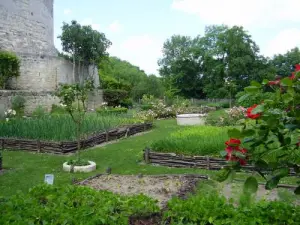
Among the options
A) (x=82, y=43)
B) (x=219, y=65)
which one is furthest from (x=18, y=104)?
(x=219, y=65)

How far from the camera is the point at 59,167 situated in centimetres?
752

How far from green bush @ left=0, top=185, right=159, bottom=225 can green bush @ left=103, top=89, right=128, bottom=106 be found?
22234 mm

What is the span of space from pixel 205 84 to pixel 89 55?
18014 mm

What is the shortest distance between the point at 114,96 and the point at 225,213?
23920mm

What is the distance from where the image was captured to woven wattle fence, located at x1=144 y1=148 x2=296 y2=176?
6949 mm

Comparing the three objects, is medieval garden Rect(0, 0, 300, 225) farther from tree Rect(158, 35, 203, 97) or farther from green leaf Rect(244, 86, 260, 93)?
tree Rect(158, 35, 203, 97)

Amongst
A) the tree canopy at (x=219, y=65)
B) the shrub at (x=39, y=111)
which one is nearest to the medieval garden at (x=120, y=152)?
the shrub at (x=39, y=111)

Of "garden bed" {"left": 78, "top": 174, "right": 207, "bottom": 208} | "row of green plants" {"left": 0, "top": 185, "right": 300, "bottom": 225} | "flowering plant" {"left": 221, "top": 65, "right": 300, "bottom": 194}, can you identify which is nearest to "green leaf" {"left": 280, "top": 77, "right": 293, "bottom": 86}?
"flowering plant" {"left": 221, "top": 65, "right": 300, "bottom": 194}

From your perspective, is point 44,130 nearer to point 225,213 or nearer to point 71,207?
point 71,207

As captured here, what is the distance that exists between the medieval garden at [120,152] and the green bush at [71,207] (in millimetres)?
12

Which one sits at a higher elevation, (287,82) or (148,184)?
(287,82)

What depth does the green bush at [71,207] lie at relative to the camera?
2.88 meters

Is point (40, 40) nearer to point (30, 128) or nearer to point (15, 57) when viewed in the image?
point (15, 57)

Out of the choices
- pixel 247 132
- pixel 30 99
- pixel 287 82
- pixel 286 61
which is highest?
pixel 286 61
